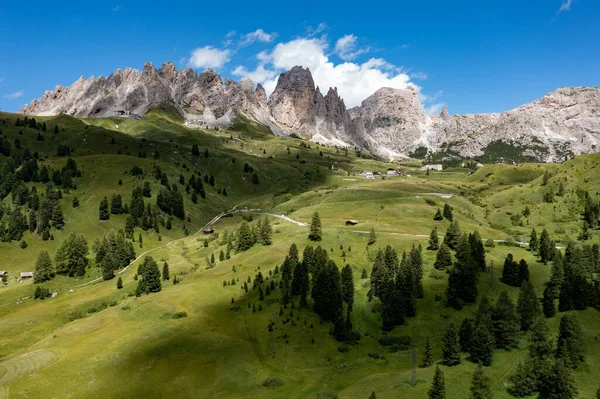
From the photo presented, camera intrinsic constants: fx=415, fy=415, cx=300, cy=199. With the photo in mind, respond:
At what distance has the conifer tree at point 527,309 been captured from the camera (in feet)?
280

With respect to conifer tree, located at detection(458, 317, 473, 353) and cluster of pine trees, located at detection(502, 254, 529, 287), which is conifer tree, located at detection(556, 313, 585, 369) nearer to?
conifer tree, located at detection(458, 317, 473, 353)

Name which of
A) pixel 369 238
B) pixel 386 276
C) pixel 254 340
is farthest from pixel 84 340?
pixel 369 238

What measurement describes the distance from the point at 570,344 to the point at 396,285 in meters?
38.2

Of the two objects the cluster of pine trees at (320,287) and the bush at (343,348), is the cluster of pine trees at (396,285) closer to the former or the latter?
the cluster of pine trees at (320,287)

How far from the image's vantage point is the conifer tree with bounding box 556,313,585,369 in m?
70.1

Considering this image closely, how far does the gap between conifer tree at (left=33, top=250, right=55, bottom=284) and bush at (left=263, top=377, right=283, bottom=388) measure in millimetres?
112832

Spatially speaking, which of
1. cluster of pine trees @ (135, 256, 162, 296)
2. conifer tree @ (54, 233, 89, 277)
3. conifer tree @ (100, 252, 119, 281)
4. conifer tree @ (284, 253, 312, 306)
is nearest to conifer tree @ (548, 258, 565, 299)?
conifer tree @ (284, 253, 312, 306)

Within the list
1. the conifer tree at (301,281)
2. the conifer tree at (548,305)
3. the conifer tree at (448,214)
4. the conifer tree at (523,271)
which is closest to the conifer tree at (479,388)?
the conifer tree at (548,305)

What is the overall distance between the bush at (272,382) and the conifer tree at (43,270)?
11283cm

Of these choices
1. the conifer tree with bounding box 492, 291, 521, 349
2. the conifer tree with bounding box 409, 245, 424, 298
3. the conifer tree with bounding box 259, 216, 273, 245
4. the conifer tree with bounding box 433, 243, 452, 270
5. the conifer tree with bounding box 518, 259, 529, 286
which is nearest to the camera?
the conifer tree with bounding box 492, 291, 521, 349

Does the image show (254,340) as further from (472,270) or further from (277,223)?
(277,223)

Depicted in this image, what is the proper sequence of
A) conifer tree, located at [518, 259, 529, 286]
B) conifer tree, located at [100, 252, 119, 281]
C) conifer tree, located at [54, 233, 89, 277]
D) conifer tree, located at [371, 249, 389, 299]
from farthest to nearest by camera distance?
1. conifer tree, located at [54, 233, 89, 277]
2. conifer tree, located at [100, 252, 119, 281]
3. conifer tree, located at [518, 259, 529, 286]
4. conifer tree, located at [371, 249, 389, 299]

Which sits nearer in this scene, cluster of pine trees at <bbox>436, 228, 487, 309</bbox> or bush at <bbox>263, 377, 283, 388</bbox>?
bush at <bbox>263, 377, 283, 388</bbox>

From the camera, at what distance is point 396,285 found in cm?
10250
